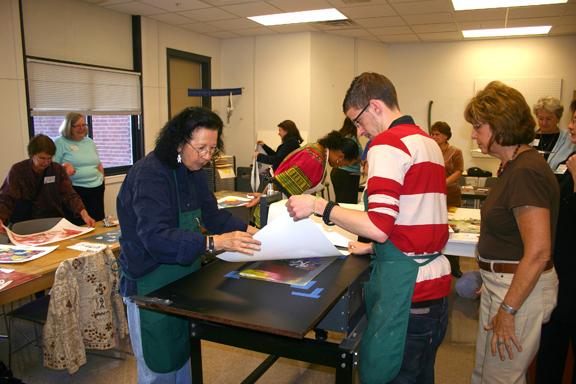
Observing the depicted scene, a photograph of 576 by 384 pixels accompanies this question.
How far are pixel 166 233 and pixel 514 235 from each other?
4.01 ft

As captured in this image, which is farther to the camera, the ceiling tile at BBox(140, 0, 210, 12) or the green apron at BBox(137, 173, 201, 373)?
the ceiling tile at BBox(140, 0, 210, 12)

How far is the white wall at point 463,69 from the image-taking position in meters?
7.01

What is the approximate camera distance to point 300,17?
5875 millimetres

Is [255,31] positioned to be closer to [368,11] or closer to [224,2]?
[224,2]

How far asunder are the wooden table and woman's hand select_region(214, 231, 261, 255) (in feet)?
4.15

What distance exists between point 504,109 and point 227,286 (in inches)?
45.3

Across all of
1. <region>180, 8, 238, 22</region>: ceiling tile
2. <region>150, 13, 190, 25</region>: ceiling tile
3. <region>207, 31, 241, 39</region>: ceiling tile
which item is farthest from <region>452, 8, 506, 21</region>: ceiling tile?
<region>150, 13, 190, 25</region>: ceiling tile

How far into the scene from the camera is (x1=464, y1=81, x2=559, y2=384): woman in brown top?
60.1 inches

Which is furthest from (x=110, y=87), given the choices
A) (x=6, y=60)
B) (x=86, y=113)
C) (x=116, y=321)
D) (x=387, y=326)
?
(x=387, y=326)

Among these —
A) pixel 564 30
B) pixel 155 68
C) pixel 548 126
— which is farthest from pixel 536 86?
pixel 155 68

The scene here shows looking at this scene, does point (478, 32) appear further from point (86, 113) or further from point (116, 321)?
point (116, 321)

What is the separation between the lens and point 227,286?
1582 millimetres

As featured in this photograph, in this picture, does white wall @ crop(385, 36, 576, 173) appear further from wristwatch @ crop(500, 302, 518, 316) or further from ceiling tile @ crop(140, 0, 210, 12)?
wristwatch @ crop(500, 302, 518, 316)

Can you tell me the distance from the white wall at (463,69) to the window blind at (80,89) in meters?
4.47
